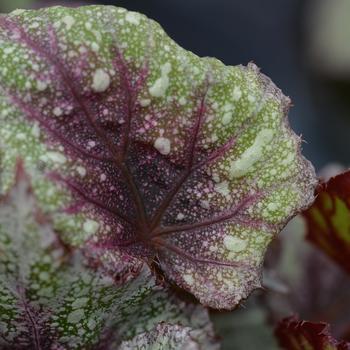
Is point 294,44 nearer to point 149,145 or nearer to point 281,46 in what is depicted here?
point 281,46

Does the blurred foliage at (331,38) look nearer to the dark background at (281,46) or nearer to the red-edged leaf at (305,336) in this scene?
the dark background at (281,46)

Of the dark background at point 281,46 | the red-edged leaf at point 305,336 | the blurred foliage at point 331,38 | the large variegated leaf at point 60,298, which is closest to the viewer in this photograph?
the large variegated leaf at point 60,298

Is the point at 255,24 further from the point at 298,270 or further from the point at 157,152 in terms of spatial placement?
the point at 157,152

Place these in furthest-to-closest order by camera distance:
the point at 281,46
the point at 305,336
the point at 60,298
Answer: the point at 281,46 → the point at 305,336 → the point at 60,298

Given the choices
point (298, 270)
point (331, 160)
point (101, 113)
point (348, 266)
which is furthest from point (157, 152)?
point (331, 160)

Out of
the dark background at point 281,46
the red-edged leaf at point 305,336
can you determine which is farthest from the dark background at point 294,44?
the red-edged leaf at point 305,336

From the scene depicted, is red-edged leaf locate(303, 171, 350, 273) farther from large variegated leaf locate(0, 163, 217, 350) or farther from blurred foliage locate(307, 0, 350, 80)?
blurred foliage locate(307, 0, 350, 80)

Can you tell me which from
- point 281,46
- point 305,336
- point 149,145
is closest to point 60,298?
point 149,145
